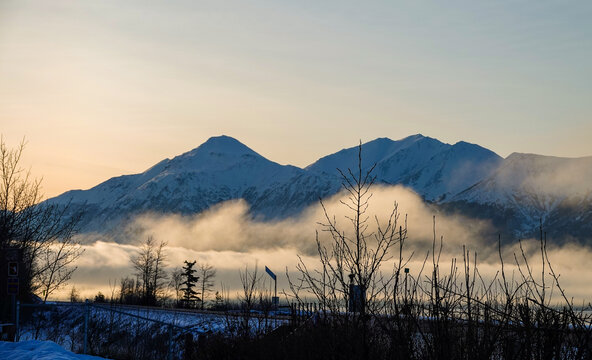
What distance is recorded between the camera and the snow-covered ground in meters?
18.9

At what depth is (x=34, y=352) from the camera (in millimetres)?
20062

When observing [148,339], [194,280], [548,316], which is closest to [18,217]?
[148,339]

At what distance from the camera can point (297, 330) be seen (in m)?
13.1

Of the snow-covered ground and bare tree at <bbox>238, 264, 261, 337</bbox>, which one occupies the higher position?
bare tree at <bbox>238, 264, 261, 337</bbox>

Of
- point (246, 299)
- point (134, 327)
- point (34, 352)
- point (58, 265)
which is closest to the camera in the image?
point (246, 299)

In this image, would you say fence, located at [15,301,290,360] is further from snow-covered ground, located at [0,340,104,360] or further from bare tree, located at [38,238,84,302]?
snow-covered ground, located at [0,340,104,360]

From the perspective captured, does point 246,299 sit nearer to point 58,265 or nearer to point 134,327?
point 134,327

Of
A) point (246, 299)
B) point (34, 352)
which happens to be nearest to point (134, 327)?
point (34, 352)

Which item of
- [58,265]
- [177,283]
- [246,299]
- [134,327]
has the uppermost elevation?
[58,265]

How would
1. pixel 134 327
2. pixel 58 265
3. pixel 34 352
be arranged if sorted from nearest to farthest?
1. pixel 34 352
2. pixel 134 327
3. pixel 58 265

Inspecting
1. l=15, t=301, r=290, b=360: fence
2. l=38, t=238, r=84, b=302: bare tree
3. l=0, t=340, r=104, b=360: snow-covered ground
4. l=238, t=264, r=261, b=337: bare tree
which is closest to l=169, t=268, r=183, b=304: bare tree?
l=15, t=301, r=290, b=360: fence

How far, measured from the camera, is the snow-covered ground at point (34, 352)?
62.2 ft

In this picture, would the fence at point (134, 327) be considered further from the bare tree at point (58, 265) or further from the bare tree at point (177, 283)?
the bare tree at point (177, 283)

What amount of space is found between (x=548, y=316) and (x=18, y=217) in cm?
3369
